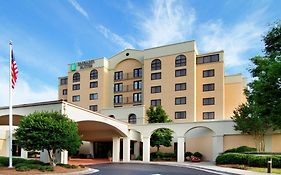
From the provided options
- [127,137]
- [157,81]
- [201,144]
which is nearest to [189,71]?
[157,81]

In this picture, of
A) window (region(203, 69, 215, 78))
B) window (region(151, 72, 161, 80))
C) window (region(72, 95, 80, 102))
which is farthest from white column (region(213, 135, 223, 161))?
window (region(72, 95, 80, 102))

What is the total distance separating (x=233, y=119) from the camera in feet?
116

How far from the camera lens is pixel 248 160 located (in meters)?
26.5

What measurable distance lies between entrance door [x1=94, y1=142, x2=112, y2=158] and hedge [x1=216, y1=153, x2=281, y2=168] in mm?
22551

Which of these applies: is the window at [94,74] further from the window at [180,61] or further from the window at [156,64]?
the window at [180,61]

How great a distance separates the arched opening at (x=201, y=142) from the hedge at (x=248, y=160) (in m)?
9.43

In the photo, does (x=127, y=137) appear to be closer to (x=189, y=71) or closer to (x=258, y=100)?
(x=189, y=71)

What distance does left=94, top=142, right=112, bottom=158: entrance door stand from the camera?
48312 millimetres

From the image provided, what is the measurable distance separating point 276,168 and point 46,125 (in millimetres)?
18347

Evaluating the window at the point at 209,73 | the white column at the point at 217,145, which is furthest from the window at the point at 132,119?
the white column at the point at 217,145

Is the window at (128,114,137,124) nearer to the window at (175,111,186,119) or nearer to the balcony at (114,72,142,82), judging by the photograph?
the window at (175,111,186,119)

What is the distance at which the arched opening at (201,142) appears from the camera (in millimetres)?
39781

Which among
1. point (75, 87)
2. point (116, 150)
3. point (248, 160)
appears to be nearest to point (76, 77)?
point (75, 87)

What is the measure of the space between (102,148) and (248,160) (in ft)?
89.7
